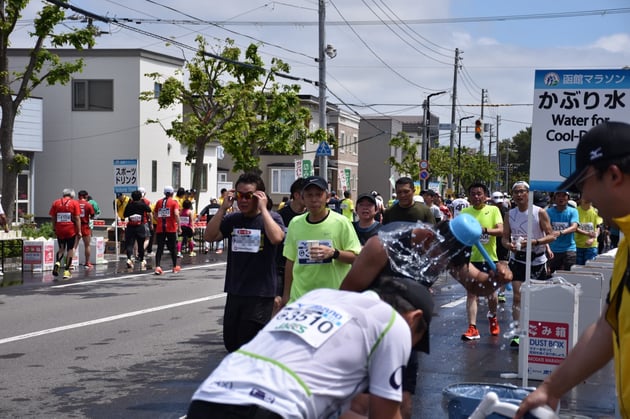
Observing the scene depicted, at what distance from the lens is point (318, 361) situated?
322cm

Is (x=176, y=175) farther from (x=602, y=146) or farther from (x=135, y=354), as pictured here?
(x=602, y=146)

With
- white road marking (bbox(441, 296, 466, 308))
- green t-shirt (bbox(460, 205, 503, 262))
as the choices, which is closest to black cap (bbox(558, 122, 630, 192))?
green t-shirt (bbox(460, 205, 503, 262))

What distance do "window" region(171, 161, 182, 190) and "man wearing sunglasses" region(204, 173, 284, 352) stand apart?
4000 cm

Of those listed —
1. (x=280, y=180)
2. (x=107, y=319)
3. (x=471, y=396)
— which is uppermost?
(x=280, y=180)

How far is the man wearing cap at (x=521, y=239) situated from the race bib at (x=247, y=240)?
4323mm

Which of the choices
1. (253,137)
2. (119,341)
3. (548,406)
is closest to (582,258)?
(119,341)

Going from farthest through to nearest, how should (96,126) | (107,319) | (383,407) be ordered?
(96,126) → (107,319) → (383,407)

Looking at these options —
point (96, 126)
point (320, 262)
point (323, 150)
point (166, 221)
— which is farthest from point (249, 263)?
point (96, 126)

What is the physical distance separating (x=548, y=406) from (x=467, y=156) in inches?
3900

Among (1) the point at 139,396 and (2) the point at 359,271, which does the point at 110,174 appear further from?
(2) the point at 359,271

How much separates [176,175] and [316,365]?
45439 mm

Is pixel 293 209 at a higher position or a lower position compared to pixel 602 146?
lower

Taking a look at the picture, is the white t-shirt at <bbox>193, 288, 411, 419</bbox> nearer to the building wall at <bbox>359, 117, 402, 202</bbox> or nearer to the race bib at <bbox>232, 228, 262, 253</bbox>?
the race bib at <bbox>232, 228, 262, 253</bbox>

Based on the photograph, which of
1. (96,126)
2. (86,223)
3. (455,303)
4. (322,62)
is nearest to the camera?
(455,303)
